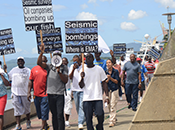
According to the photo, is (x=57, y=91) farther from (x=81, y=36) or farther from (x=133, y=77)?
(x=133, y=77)

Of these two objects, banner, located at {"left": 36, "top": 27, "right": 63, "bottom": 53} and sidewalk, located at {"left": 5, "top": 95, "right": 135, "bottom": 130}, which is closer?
sidewalk, located at {"left": 5, "top": 95, "right": 135, "bottom": 130}

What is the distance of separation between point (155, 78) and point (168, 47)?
364 mm

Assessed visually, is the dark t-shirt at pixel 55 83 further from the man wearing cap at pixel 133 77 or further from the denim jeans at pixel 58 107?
the man wearing cap at pixel 133 77

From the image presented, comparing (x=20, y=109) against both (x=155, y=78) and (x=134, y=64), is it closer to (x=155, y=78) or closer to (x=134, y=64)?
(x=134, y=64)

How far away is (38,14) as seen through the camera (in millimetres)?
8492

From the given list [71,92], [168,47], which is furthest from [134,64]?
[168,47]

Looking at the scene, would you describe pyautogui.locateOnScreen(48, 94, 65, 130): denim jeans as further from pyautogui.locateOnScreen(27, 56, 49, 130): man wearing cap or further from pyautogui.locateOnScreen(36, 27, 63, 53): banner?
pyautogui.locateOnScreen(36, 27, 63, 53): banner

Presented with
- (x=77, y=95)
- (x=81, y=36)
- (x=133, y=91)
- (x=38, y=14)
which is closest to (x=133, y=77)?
(x=133, y=91)

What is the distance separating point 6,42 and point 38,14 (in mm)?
1848

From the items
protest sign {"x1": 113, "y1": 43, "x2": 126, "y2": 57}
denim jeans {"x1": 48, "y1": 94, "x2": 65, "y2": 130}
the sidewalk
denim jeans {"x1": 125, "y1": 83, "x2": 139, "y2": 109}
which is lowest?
the sidewalk

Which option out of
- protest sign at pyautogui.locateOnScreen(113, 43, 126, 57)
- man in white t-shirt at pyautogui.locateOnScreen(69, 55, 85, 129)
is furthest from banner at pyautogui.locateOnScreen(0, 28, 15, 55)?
protest sign at pyautogui.locateOnScreen(113, 43, 126, 57)

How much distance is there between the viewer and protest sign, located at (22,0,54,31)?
8398mm

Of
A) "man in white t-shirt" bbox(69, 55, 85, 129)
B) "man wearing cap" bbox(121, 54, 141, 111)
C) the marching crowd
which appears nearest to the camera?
the marching crowd

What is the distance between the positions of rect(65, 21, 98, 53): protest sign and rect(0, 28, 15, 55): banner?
2883 millimetres
